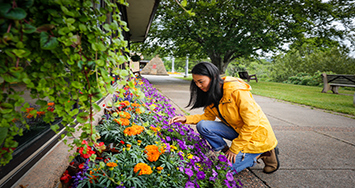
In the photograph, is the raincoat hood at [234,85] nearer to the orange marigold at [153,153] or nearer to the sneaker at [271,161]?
the sneaker at [271,161]

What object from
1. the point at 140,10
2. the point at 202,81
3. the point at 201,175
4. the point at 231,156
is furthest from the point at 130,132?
the point at 140,10

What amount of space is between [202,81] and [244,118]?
0.56 metres

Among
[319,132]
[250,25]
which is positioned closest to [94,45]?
[319,132]

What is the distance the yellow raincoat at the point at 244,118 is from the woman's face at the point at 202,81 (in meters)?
0.19

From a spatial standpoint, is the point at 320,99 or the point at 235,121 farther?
the point at 320,99

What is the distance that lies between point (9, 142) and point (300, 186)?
2.32m

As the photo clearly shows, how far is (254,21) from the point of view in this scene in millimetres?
13055

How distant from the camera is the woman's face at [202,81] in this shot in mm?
2074

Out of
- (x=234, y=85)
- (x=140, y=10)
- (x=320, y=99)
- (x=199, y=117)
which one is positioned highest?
(x=140, y=10)

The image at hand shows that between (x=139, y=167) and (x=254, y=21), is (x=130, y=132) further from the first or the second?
(x=254, y=21)

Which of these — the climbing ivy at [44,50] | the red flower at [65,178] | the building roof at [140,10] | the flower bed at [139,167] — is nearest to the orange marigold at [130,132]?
the flower bed at [139,167]

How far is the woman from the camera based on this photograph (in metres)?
1.95

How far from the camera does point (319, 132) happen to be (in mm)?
3723

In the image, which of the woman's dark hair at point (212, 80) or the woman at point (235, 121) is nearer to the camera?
the woman at point (235, 121)
